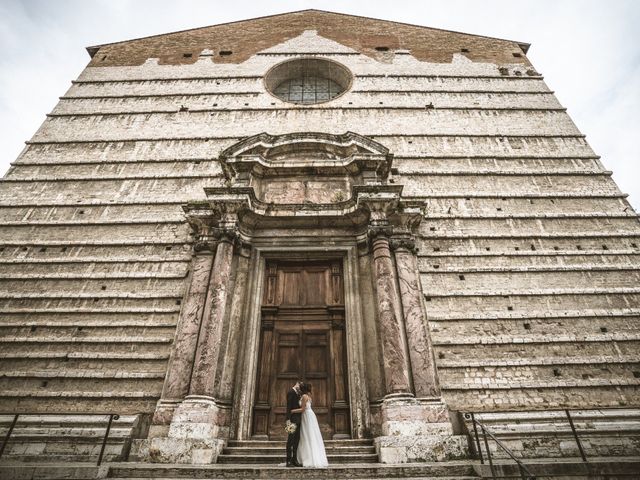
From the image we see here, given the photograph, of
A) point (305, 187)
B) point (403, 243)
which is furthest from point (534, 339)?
point (305, 187)

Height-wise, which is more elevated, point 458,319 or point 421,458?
point 458,319

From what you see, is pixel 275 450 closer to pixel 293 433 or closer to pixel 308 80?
pixel 293 433

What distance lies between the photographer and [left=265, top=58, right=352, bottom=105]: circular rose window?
36.9 ft

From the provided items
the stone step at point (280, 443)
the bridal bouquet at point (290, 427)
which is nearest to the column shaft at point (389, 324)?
the stone step at point (280, 443)

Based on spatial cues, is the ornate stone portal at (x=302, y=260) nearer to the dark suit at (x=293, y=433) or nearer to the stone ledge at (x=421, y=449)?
the stone ledge at (x=421, y=449)

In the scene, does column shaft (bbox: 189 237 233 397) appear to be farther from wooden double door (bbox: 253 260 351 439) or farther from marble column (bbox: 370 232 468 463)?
marble column (bbox: 370 232 468 463)

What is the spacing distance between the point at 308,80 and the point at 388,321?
8.80 metres

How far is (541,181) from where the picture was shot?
27.9 ft

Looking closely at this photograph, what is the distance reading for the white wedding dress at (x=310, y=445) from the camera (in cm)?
443

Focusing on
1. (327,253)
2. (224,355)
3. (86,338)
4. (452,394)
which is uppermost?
(327,253)

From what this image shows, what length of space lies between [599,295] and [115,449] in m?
8.49

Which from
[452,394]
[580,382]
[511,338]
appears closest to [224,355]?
[452,394]

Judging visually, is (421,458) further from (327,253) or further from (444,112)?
(444,112)

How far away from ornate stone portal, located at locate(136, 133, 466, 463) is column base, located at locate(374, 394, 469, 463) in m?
0.01
